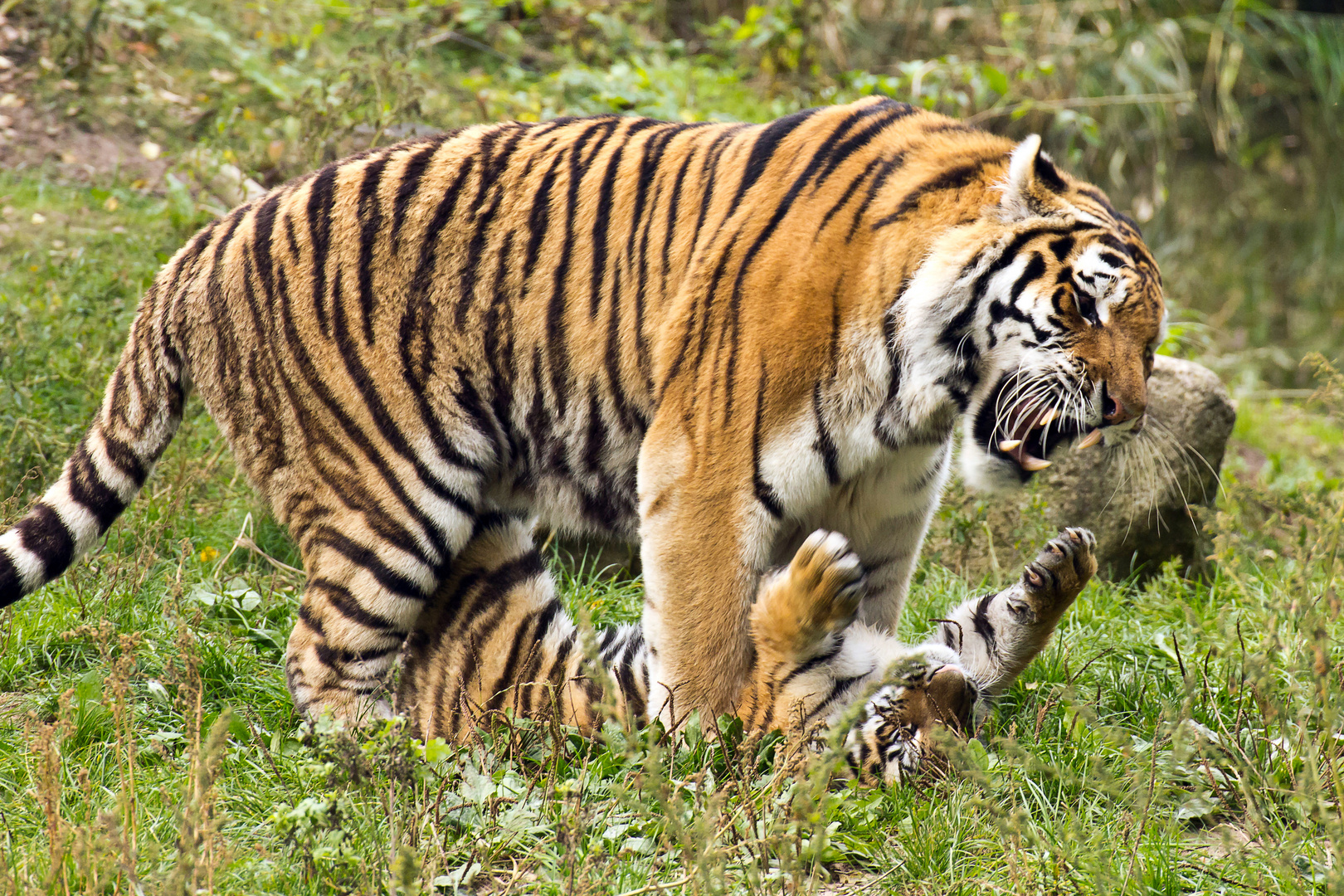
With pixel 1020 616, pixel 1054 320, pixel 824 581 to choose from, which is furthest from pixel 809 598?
pixel 1054 320

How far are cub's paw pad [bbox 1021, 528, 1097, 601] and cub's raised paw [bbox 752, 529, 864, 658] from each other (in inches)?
20.0

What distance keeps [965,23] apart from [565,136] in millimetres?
7319

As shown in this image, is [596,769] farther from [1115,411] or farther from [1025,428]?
[1115,411]

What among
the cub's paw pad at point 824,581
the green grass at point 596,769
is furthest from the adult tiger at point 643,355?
the green grass at point 596,769

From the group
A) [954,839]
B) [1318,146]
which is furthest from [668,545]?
[1318,146]

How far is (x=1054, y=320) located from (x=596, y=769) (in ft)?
5.29

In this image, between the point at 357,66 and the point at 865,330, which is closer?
the point at 865,330

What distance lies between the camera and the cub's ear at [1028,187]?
114 inches

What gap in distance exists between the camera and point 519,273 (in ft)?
10.9

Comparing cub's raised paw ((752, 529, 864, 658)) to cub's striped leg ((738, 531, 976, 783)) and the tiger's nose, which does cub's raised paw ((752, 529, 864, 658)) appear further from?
the tiger's nose

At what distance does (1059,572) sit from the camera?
124 inches

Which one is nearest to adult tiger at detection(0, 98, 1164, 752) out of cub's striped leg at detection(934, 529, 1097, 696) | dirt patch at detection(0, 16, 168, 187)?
cub's striped leg at detection(934, 529, 1097, 696)

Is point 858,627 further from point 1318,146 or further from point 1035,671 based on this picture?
point 1318,146

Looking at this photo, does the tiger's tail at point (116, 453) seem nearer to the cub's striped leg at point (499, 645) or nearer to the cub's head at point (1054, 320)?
the cub's striped leg at point (499, 645)
